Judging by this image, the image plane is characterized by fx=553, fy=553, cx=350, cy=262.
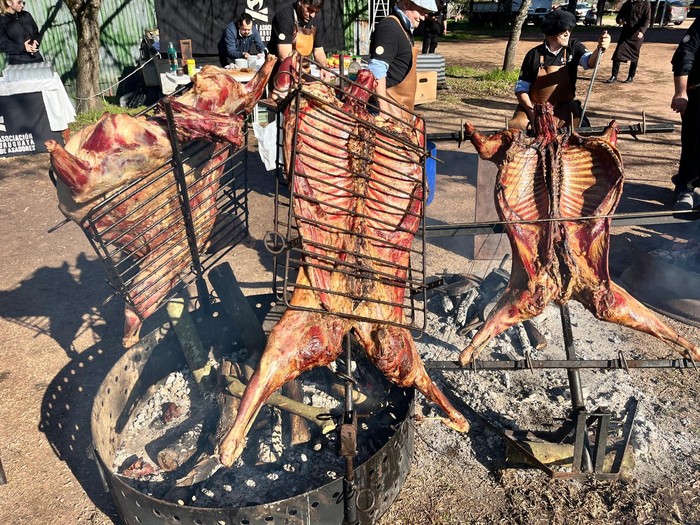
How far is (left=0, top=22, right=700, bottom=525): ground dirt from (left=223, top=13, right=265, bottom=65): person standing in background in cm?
409

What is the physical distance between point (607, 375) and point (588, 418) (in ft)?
3.47

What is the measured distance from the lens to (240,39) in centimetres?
984

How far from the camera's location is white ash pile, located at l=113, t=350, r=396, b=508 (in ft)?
9.80

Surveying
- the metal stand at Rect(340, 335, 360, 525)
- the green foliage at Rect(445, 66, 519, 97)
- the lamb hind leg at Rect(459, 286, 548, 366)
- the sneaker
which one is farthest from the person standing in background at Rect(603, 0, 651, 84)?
the metal stand at Rect(340, 335, 360, 525)

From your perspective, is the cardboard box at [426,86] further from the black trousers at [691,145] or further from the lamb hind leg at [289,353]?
the lamb hind leg at [289,353]

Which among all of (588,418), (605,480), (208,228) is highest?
(208,228)

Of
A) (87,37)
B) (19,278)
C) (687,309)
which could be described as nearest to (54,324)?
(19,278)

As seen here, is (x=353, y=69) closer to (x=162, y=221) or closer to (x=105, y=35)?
(x=162, y=221)

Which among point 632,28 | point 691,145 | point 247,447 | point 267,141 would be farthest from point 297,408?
point 632,28

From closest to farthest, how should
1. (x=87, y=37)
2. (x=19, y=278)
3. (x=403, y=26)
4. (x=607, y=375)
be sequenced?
(x=607, y=375)
(x=403, y=26)
(x=19, y=278)
(x=87, y=37)

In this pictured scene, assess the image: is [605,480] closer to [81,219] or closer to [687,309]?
[687,309]

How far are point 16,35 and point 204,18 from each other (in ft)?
12.6

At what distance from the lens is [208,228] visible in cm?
301

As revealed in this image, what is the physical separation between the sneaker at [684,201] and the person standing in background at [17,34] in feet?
35.0
